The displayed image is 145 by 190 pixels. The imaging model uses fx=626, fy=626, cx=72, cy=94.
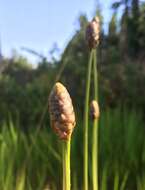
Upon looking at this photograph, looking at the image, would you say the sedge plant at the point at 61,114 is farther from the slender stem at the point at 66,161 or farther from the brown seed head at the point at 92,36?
the brown seed head at the point at 92,36

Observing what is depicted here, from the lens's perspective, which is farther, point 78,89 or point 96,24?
point 78,89

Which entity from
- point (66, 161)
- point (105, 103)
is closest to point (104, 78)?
point (105, 103)

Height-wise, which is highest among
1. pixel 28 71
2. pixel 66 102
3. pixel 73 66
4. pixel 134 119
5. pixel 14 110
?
pixel 28 71

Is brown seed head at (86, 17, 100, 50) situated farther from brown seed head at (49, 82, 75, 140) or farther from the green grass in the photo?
the green grass

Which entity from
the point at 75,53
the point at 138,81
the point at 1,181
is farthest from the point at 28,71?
the point at 1,181

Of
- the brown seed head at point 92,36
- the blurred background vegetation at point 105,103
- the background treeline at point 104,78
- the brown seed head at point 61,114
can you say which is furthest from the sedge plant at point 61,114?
the background treeline at point 104,78

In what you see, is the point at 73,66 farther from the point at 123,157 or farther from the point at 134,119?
the point at 123,157

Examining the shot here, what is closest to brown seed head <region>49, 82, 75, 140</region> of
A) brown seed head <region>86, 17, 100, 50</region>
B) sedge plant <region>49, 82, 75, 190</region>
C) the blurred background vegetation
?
sedge plant <region>49, 82, 75, 190</region>
